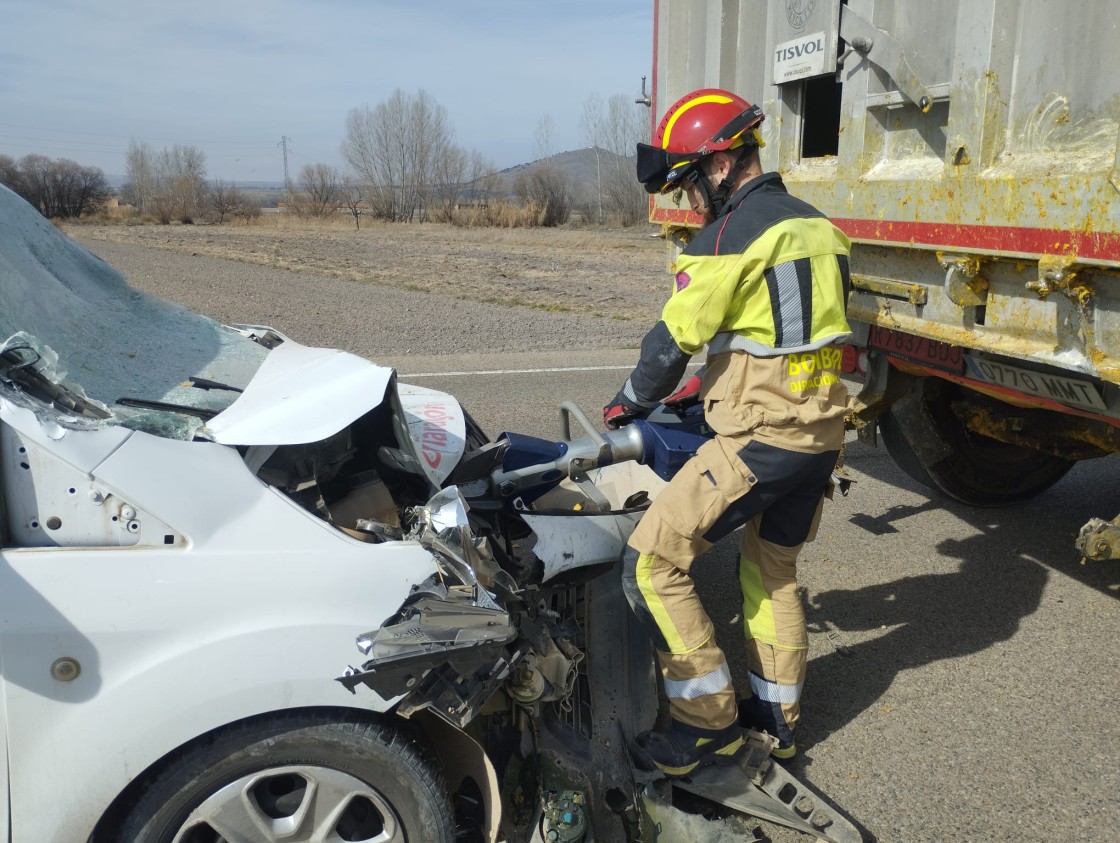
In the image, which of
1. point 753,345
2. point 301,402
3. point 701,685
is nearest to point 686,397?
point 753,345

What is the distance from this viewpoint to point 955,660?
376cm

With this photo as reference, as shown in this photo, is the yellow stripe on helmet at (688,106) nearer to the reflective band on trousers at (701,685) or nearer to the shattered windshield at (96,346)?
the shattered windshield at (96,346)

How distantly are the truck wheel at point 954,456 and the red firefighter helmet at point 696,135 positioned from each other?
2.41m

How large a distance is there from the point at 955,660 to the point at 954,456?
1.56 meters

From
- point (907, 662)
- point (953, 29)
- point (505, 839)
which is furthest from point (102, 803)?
point (953, 29)

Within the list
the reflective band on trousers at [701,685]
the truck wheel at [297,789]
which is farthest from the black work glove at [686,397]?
the truck wheel at [297,789]

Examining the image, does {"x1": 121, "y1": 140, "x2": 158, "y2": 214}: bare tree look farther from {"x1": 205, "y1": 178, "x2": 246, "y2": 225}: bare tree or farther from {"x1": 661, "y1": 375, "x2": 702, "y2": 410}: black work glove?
{"x1": 661, "y1": 375, "x2": 702, "y2": 410}: black work glove

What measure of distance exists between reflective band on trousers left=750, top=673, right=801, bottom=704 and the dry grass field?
409 inches

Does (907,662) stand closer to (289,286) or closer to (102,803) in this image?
(102,803)

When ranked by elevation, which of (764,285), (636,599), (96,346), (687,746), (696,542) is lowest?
(687,746)

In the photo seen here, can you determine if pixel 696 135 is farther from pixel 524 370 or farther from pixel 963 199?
pixel 524 370

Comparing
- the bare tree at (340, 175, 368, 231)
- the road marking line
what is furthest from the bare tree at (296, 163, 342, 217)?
the road marking line

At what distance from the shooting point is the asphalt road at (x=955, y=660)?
116 inches

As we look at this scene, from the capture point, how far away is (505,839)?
2479 mm
